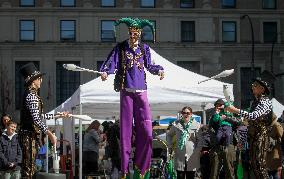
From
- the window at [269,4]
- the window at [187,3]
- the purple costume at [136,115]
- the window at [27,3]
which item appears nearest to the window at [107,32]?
the window at [27,3]

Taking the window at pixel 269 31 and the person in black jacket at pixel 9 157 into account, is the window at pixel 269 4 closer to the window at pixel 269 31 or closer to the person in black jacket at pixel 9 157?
the window at pixel 269 31

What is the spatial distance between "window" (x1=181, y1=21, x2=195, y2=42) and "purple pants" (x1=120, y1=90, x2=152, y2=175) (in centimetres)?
4239

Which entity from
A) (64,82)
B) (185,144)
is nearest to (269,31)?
(64,82)

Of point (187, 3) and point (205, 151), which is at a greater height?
point (187, 3)

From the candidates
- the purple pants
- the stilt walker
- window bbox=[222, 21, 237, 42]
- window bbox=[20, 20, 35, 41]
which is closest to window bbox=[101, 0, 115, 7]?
window bbox=[20, 20, 35, 41]

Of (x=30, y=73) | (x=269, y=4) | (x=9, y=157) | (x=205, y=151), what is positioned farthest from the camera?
(x=269, y=4)

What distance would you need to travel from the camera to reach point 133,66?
8.35m

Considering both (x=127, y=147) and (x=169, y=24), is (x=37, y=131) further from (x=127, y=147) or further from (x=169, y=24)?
(x=169, y=24)

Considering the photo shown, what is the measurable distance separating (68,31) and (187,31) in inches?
381

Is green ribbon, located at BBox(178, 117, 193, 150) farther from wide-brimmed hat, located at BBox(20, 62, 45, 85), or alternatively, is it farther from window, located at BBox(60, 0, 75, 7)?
window, located at BBox(60, 0, 75, 7)

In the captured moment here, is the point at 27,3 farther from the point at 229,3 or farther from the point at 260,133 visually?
the point at 260,133

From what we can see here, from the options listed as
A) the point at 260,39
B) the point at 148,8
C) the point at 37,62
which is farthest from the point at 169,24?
the point at 37,62

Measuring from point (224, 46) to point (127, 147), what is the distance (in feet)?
141

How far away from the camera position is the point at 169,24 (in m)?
49.8
